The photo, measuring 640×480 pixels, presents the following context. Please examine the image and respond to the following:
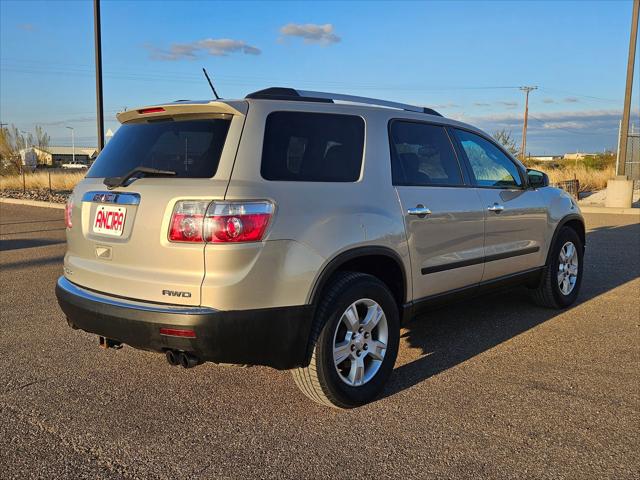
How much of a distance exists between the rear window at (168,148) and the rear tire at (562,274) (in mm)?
3848

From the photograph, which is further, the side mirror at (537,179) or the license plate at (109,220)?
the side mirror at (537,179)

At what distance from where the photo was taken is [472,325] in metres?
5.48

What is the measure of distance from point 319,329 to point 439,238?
4.32 ft

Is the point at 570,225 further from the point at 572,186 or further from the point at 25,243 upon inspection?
the point at 572,186

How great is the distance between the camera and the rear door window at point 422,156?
411cm

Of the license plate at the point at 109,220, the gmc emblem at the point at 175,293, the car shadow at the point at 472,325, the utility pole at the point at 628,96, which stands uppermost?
the utility pole at the point at 628,96

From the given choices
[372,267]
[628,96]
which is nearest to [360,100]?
[372,267]

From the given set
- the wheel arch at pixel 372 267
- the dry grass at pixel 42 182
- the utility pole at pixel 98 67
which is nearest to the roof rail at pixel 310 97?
the wheel arch at pixel 372 267

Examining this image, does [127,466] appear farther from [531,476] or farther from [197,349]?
[531,476]

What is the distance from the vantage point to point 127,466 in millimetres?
2932

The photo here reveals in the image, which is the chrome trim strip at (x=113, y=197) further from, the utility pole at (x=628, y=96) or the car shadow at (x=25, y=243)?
the utility pole at (x=628, y=96)

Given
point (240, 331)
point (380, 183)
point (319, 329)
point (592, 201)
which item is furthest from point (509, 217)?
point (592, 201)

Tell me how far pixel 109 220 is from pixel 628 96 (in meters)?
18.7

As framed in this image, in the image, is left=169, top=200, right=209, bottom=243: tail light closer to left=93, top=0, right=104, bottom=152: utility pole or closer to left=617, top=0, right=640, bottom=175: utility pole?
left=93, top=0, right=104, bottom=152: utility pole
